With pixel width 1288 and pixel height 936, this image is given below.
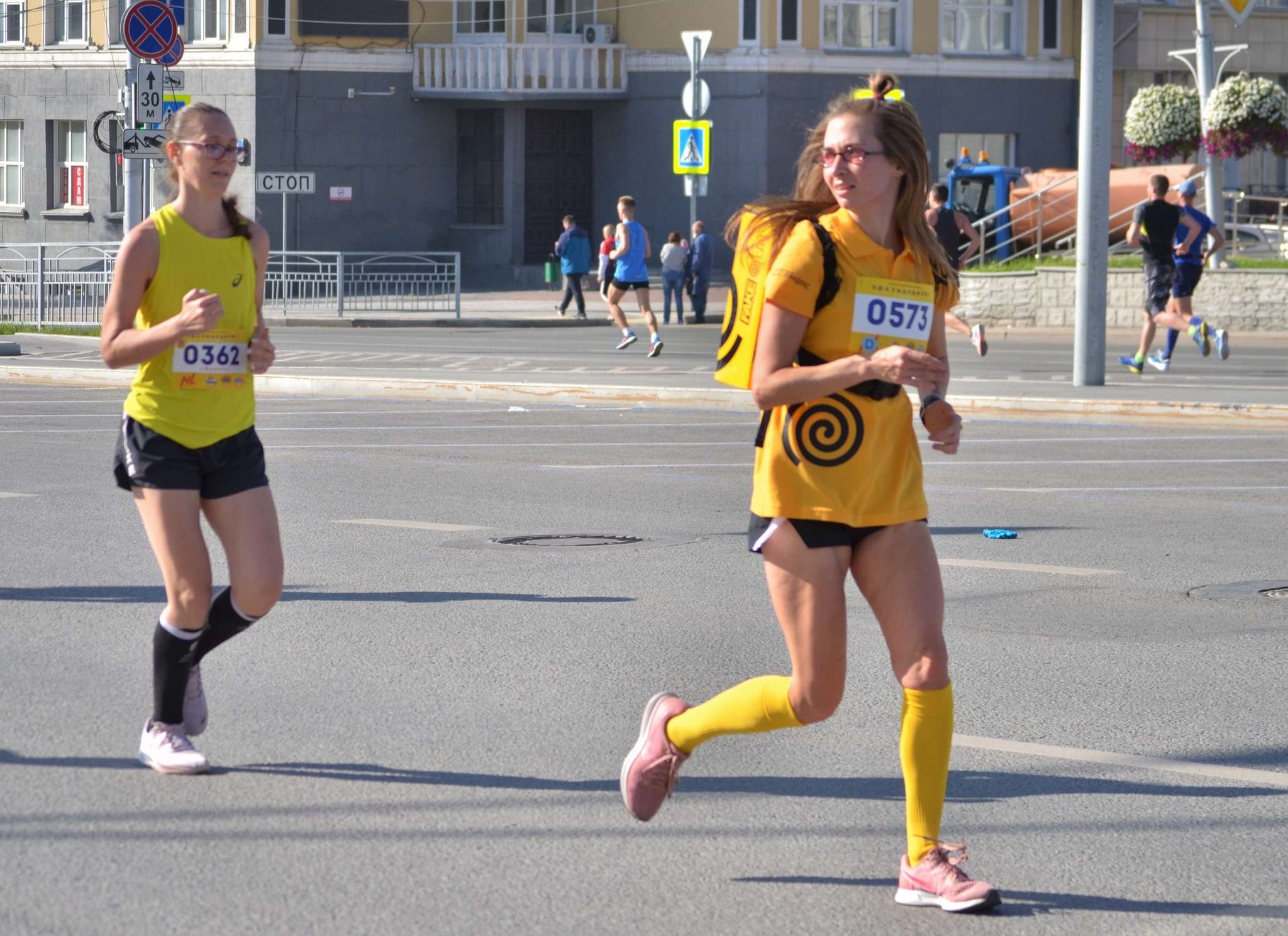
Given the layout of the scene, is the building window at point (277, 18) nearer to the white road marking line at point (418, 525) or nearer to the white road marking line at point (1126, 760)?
the white road marking line at point (418, 525)

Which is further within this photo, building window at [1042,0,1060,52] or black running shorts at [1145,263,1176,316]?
building window at [1042,0,1060,52]

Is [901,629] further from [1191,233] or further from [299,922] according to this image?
[1191,233]

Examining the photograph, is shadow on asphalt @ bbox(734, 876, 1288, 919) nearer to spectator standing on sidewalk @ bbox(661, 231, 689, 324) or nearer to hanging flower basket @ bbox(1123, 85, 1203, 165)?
hanging flower basket @ bbox(1123, 85, 1203, 165)

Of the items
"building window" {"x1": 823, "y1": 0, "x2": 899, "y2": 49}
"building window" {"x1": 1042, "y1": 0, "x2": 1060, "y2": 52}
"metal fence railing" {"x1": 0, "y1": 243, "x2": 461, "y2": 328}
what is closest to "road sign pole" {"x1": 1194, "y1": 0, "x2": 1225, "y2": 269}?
"metal fence railing" {"x1": 0, "y1": 243, "x2": 461, "y2": 328}

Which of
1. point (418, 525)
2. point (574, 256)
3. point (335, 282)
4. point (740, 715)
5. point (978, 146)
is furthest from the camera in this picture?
point (978, 146)

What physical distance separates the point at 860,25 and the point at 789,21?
1920 mm

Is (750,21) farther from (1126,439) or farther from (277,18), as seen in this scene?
(1126,439)

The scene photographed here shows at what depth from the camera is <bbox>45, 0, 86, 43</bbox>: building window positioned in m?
42.5

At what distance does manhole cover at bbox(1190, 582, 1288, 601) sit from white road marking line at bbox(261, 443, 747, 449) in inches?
257

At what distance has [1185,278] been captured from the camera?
65.2 ft

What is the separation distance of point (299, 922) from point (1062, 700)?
9.72 feet

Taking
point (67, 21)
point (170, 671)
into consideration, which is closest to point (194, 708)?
point (170, 671)

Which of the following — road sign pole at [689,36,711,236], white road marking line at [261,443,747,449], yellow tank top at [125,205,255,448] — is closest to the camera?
yellow tank top at [125,205,255,448]

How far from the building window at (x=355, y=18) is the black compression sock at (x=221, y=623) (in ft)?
122
